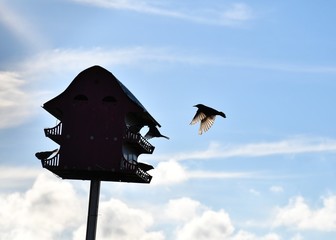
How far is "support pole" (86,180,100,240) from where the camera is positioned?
148ft

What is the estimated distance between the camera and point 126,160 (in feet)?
146

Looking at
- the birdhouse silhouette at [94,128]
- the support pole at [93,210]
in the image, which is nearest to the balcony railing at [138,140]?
the birdhouse silhouette at [94,128]

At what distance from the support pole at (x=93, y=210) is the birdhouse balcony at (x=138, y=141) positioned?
233 centimetres

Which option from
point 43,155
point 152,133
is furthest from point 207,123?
point 43,155

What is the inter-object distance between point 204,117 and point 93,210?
7203mm

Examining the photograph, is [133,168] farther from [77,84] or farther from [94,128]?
[77,84]

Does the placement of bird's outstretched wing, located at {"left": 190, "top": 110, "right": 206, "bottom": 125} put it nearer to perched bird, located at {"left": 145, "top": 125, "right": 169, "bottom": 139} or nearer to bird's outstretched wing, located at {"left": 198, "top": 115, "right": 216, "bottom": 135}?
bird's outstretched wing, located at {"left": 198, "top": 115, "right": 216, "bottom": 135}

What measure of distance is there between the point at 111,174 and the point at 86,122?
7.86 feet

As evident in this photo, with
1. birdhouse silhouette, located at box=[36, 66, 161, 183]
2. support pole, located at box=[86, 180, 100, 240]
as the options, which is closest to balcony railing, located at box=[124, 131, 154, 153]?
birdhouse silhouette, located at box=[36, 66, 161, 183]

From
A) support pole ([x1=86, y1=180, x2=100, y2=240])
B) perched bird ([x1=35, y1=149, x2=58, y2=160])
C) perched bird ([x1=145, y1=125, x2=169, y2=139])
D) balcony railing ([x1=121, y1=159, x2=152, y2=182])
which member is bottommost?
support pole ([x1=86, y1=180, x2=100, y2=240])

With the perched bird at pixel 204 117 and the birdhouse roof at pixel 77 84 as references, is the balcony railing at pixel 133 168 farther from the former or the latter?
the perched bird at pixel 204 117

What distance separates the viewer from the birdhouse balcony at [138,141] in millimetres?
44331

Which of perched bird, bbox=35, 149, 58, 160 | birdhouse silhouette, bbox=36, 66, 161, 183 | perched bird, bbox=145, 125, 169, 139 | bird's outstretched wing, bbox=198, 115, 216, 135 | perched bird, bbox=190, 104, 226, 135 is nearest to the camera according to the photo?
perched bird, bbox=190, 104, 226, 135

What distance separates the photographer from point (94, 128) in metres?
44.1
